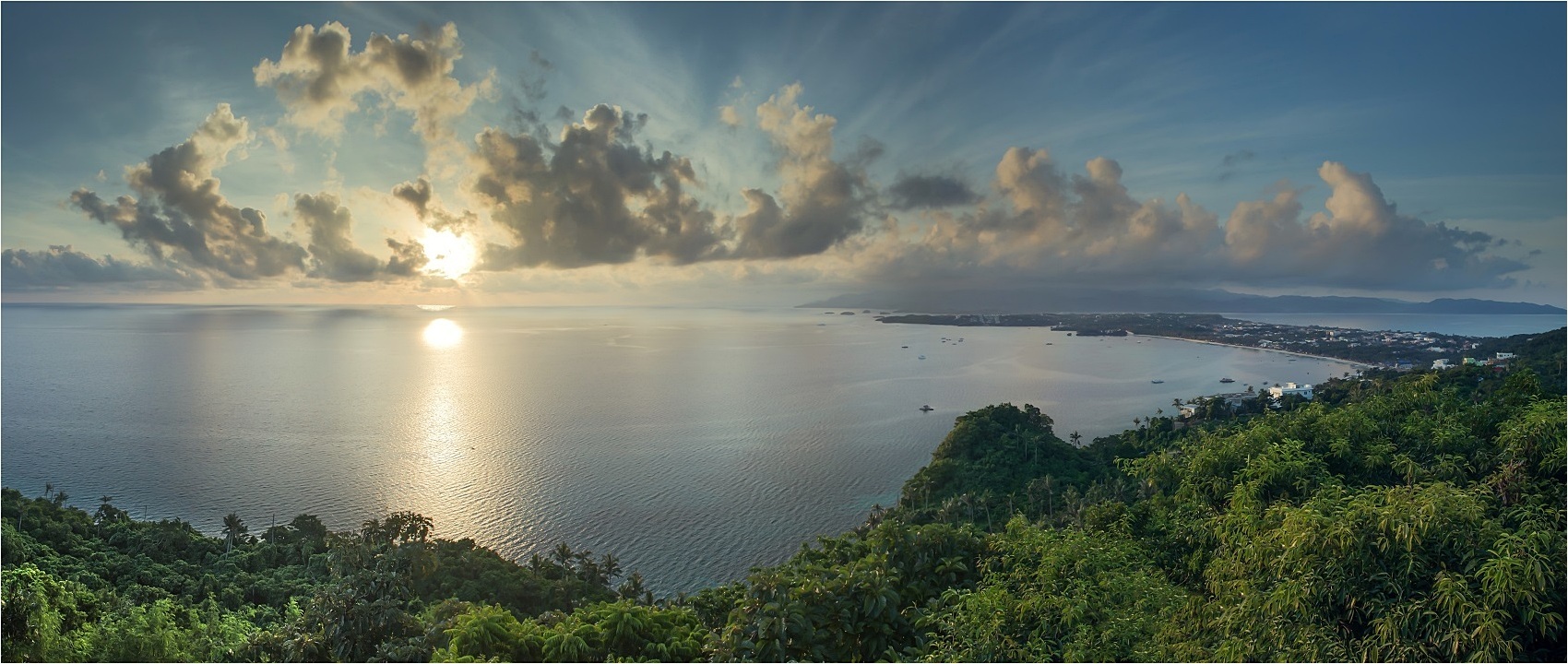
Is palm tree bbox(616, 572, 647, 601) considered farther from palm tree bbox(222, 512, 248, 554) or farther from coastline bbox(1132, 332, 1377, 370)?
coastline bbox(1132, 332, 1377, 370)

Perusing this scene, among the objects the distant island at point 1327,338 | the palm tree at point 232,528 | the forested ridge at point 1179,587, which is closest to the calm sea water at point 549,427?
the palm tree at point 232,528

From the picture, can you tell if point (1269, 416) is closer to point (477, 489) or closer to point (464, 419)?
point (477, 489)

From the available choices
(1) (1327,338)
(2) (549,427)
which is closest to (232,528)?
(2) (549,427)

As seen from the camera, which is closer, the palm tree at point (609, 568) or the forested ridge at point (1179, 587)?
the forested ridge at point (1179, 587)

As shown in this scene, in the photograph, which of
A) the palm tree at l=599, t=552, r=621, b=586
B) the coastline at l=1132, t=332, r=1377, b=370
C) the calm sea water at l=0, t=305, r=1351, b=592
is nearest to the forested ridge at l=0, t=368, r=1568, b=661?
the palm tree at l=599, t=552, r=621, b=586

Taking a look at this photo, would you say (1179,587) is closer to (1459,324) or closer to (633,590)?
(633,590)

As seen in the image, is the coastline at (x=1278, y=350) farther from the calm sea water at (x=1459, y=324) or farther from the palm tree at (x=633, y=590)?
the palm tree at (x=633, y=590)

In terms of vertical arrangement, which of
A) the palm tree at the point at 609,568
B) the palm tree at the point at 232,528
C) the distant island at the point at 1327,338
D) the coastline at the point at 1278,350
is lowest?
the palm tree at the point at 609,568
